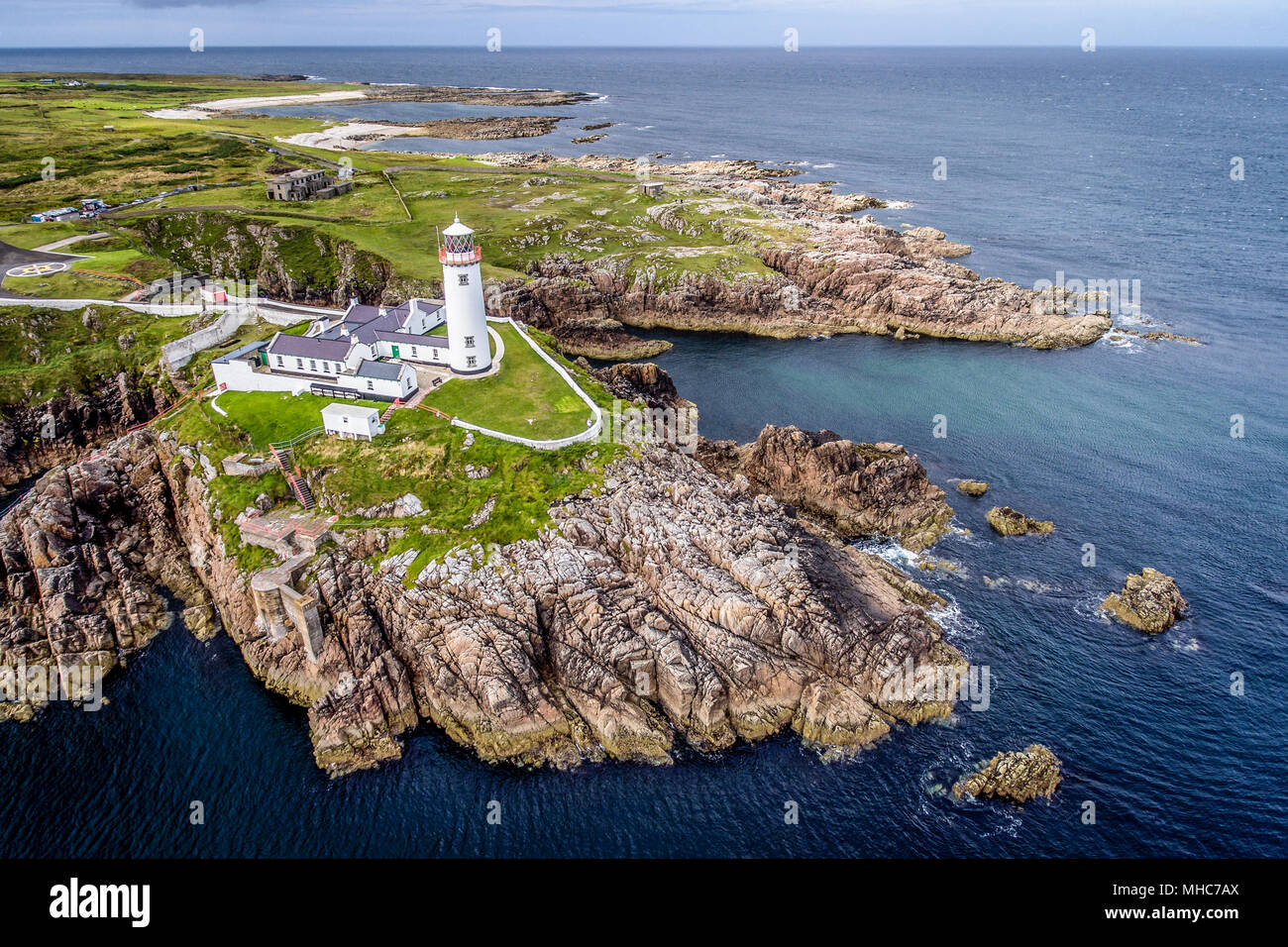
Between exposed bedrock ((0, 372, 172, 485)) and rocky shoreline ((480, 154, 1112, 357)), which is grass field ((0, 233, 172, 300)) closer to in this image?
exposed bedrock ((0, 372, 172, 485))

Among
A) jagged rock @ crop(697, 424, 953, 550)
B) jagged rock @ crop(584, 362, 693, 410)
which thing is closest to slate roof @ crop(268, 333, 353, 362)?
jagged rock @ crop(584, 362, 693, 410)

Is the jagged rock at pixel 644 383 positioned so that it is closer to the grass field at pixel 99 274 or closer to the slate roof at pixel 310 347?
the slate roof at pixel 310 347

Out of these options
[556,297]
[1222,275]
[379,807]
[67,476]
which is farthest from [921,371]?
[67,476]

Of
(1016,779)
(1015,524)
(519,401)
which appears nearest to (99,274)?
(519,401)

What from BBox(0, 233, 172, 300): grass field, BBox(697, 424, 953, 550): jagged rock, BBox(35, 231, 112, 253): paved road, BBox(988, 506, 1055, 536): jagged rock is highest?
BBox(35, 231, 112, 253): paved road

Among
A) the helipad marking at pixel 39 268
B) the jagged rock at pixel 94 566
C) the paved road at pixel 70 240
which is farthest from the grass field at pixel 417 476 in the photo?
the paved road at pixel 70 240

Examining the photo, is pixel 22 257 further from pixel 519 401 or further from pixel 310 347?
pixel 519 401
